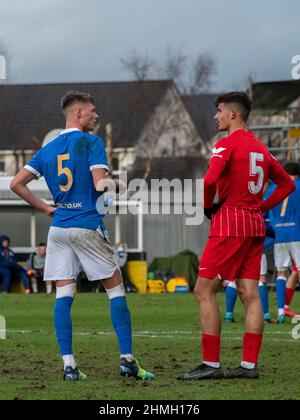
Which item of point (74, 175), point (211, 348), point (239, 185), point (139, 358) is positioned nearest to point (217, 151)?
point (239, 185)

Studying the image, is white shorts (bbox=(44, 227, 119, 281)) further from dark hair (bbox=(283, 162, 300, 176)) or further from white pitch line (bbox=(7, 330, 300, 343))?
dark hair (bbox=(283, 162, 300, 176))

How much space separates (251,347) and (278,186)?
54.7 inches

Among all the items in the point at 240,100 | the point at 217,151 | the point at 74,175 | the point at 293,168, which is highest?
the point at 240,100

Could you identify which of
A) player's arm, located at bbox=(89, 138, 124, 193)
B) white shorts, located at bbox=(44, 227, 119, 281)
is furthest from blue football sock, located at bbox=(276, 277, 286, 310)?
player's arm, located at bbox=(89, 138, 124, 193)

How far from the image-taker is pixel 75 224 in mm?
8945

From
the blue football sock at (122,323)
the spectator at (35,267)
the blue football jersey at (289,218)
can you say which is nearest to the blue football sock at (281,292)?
the blue football jersey at (289,218)

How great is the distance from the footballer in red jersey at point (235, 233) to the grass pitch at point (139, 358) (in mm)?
333

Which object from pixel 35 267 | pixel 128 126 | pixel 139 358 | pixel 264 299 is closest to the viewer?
pixel 139 358

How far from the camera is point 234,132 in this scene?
9.02m

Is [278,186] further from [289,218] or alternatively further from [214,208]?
[289,218]

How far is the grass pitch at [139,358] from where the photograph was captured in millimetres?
7875

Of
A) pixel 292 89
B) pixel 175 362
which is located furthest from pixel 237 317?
pixel 292 89

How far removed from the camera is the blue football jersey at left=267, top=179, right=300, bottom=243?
16406mm

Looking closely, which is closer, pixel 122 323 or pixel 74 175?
pixel 74 175
